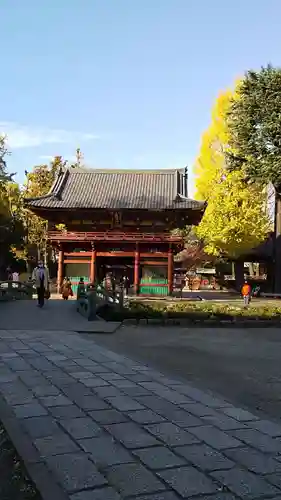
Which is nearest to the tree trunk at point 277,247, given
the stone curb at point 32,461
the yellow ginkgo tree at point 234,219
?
the yellow ginkgo tree at point 234,219

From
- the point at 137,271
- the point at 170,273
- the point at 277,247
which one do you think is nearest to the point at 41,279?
the point at 137,271

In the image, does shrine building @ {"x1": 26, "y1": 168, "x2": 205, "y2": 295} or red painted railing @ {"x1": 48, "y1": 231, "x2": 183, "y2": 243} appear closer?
red painted railing @ {"x1": 48, "y1": 231, "x2": 183, "y2": 243}

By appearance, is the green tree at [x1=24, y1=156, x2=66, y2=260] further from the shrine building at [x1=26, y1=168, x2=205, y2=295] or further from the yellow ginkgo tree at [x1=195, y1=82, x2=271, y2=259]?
the yellow ginkgo tree at [x1=195, y1=82, x2=271, y2=259]

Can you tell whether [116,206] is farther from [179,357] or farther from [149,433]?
[149,433]

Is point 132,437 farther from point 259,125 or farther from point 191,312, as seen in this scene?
point 259,125

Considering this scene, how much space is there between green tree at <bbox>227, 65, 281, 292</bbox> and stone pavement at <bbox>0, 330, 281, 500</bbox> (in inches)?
1012

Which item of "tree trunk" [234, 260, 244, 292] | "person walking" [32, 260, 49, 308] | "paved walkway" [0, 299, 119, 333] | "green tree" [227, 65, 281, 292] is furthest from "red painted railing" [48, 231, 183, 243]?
"paved walkway" [0, 299, 119, 333]

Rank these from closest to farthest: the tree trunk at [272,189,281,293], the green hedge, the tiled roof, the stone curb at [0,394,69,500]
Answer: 1. the stone curb at [0,394,69,500]
2. the green hedge
3. the tiled roof
4. the tree trunk at [272,189,281,293]

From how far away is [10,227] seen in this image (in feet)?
136

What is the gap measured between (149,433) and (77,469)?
37.8 inches

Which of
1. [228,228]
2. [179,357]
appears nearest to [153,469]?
[179,357]

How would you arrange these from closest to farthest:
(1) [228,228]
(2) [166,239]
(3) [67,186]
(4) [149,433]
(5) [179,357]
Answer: (4) [149,433]
(5) [179,357]
(2) [166,239]
(1) [228,228]
(3) [67,186]

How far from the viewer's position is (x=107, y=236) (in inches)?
1188

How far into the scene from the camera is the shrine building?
29.9 m
